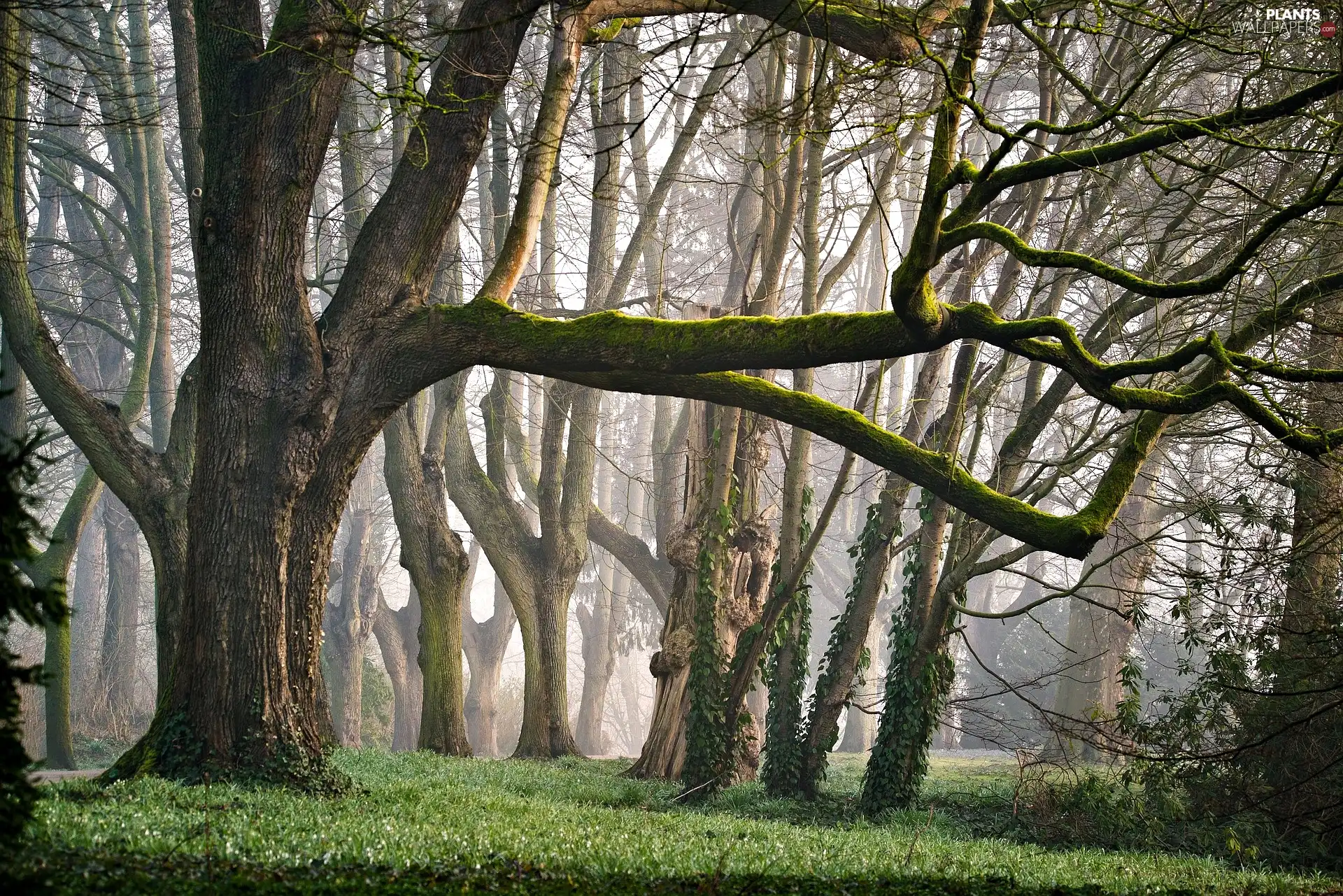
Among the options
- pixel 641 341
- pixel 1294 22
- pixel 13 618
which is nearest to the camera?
pixel 13 618

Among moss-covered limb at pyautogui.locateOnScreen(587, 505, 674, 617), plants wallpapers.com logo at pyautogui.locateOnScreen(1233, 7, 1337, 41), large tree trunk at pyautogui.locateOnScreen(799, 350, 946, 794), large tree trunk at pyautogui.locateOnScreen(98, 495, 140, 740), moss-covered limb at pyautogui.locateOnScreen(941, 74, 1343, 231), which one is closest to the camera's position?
moss-covered limb at pyautogui.locateOnScreen(941, 74, 1343, 231)

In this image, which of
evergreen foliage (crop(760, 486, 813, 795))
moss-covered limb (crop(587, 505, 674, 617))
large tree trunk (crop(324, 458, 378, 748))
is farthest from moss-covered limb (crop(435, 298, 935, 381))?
large tree trunk (crop(324, 458, 378, 748))

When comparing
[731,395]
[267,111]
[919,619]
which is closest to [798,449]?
[919,619]

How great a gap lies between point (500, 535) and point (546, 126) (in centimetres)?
858

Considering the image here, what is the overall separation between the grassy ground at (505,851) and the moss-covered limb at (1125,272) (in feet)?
12.6

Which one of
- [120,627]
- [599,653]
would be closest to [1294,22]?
[599,653]

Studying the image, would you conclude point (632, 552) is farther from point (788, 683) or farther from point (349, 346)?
point (349, 346)

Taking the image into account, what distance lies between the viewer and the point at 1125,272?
7242 millimetres

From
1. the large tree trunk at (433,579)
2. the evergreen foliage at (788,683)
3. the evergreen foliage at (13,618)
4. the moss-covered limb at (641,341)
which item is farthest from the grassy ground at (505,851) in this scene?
the large tree trunk at (433,579)

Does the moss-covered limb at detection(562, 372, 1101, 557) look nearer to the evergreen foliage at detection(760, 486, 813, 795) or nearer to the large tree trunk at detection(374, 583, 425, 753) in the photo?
the evergreen foliage at detection(760, 486, 813, 795)

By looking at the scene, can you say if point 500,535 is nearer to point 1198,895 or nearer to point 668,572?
point 668,572

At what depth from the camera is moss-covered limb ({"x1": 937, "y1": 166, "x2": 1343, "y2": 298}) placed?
20.9ft

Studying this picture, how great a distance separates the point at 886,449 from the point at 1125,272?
88.3 inches

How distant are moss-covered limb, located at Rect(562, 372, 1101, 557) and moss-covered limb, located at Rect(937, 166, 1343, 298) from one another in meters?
1.83
